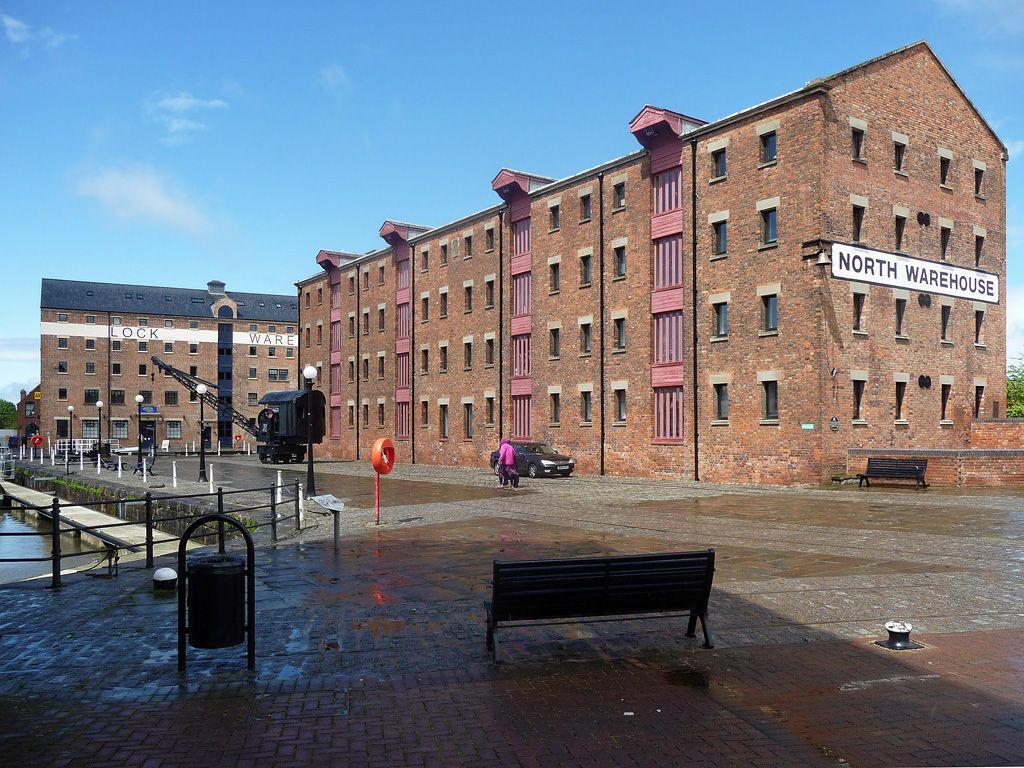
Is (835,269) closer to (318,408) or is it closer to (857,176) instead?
(857,176)

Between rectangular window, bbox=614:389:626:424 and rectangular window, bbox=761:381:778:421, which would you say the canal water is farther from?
rectangular window, bbox=761:381:778:421

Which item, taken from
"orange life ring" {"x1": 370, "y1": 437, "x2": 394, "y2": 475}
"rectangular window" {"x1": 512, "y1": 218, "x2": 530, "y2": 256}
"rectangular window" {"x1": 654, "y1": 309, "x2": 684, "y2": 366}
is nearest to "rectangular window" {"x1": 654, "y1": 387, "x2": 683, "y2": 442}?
"rectangular window" {"x1": 654, "y1": 309, "x2": 684, "y2": 366}

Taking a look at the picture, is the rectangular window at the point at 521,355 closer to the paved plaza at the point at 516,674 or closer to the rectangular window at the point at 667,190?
the rectangular window at the point at 667,190

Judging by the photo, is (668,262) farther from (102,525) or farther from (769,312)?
(102,525)

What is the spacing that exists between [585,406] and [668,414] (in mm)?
5137

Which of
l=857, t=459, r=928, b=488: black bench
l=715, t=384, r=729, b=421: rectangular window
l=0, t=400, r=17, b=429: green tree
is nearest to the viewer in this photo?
l=857, t=459, r=928, b=488: black bench

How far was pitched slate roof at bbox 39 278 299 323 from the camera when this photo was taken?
88.5 meters

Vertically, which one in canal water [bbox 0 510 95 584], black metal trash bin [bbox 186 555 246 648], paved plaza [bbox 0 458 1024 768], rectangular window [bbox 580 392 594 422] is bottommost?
canal water [bbox 0 510 95 584]

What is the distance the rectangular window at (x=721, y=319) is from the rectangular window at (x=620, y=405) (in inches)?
218

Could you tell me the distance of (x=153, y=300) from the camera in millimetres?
92875

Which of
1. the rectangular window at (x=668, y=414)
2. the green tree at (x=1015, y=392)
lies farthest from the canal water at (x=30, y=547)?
the green tree at (x=1015, y=392)

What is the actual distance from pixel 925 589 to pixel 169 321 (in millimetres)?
91781

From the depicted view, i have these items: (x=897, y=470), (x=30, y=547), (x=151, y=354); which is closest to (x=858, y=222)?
(x=897, y=470)

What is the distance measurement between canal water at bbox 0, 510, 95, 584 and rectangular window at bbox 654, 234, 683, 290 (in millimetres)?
21921
